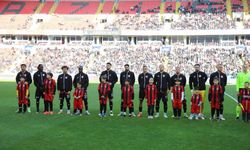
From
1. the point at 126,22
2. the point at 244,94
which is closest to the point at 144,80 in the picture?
the point at 244,94

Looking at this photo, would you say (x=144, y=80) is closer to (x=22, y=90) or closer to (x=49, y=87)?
(x=49, y=87)

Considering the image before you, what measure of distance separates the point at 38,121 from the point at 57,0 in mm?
54066

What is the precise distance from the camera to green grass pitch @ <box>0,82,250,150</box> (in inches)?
368

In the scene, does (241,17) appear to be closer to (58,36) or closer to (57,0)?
(58,36)

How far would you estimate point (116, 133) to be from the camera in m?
10.8

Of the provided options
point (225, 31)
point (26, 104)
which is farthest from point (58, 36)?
point (26, 104)

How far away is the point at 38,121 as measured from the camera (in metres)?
12.9

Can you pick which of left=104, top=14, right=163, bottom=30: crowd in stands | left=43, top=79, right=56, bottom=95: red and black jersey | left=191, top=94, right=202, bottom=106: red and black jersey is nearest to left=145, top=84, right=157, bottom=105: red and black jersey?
left=191, top=94, right=202, bottom=106: red and black jersey

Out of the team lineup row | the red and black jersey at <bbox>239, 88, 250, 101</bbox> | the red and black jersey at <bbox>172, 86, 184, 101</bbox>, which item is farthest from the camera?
the red and black jersey at <bbox>172, 86, 184, 101</bbox>

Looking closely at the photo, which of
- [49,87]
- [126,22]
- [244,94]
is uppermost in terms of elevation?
[126,22]

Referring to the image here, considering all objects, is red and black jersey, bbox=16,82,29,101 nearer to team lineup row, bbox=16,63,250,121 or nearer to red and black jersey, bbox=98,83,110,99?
team lineup row, bbox=16,63,250,121

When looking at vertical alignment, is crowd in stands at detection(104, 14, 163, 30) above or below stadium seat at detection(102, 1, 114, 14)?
below

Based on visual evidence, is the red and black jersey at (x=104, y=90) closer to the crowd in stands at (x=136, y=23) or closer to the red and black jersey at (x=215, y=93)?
the red and black jersey at (x=215, y=93)

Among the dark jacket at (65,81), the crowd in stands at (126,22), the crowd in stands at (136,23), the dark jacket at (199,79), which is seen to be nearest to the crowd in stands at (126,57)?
the crowd in stands at (136,23)
